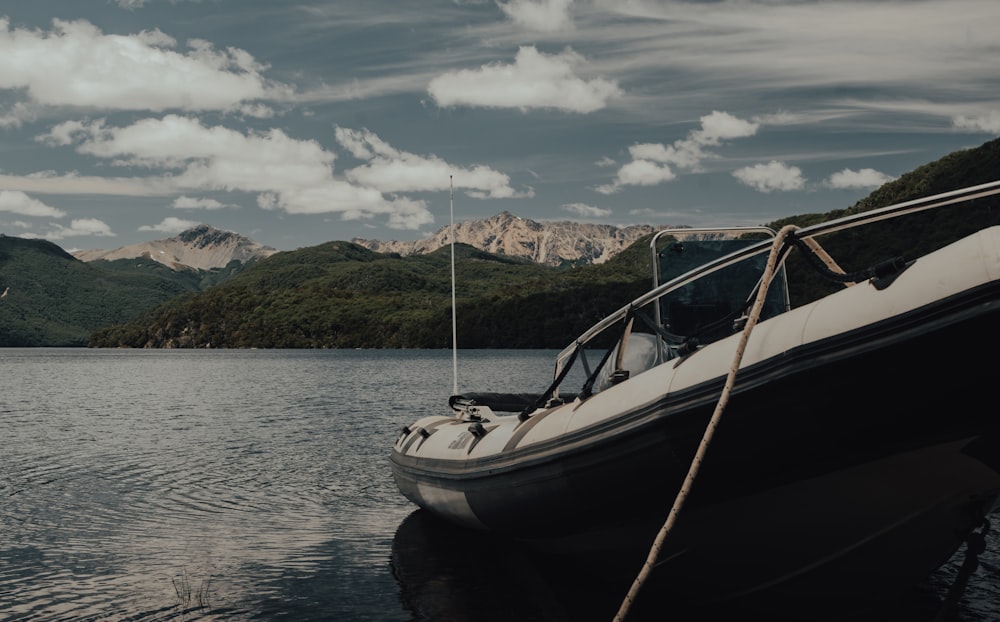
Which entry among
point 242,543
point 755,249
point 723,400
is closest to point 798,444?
point 723,400

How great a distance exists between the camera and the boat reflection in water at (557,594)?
20.3ft

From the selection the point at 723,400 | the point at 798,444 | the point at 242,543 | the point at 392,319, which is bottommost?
the point at 242,543

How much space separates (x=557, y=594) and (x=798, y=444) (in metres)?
3.70

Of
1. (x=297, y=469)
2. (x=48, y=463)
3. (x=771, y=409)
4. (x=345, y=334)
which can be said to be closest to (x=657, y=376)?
(x=771, y=409)

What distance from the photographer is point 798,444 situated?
200 inches

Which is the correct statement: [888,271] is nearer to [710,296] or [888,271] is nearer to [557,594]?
[710,296]

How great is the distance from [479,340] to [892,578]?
156864 mm

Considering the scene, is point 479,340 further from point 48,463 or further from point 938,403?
point 938,403

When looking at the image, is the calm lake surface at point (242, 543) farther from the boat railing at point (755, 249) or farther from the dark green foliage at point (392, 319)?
the dark green foliage at point (392, 319)

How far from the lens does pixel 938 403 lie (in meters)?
4.67

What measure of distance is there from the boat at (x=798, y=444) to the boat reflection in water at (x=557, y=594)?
14 cm

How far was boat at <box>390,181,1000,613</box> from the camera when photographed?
4.55 meters

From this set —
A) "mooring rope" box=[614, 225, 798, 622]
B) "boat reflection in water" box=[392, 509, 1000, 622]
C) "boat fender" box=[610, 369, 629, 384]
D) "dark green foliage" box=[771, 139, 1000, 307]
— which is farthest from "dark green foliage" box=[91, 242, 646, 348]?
"mooring rope" box=[614, 225, 798, 622]

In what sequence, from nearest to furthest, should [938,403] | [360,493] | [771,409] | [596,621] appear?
[938,403], [771,409], [596,621], [360,493]
